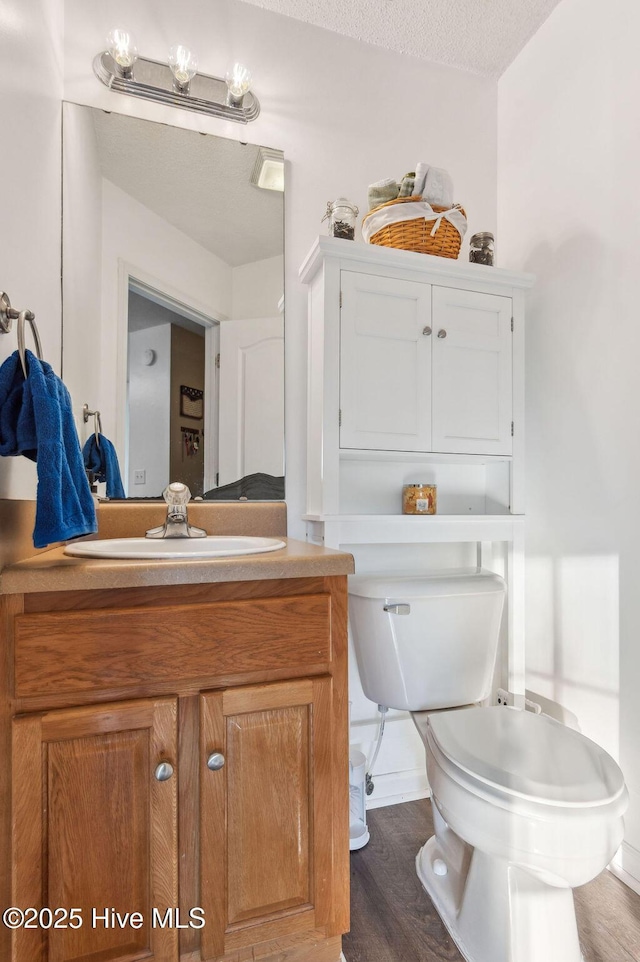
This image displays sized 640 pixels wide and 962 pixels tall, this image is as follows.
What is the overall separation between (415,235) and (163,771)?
5.04 ft

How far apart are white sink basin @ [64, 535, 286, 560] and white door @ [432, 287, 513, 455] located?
0.69 metres

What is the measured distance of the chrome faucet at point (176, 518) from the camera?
1.36 meters

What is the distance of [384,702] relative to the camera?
1.44 meters

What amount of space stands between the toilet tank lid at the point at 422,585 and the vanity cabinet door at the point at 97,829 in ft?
2.16

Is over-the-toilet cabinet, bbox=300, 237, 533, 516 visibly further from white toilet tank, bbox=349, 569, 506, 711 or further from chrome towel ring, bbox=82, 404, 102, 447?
chrome towel ring, bbox=82, 404, 102, 447

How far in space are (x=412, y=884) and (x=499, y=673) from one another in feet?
2.38

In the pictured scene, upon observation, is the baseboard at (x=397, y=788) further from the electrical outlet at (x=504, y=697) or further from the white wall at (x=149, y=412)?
the white wall at (x=149, y=412)

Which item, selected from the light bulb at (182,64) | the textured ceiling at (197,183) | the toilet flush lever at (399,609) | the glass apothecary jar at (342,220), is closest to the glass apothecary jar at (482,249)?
the glass apothecary jar at (342,220)

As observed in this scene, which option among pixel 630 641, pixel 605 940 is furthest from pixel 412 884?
pixel 630 641

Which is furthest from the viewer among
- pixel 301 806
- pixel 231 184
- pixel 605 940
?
pixel 231 184

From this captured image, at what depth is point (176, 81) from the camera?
60.2 inches

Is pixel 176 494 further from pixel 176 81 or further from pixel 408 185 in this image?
pixel 176 81

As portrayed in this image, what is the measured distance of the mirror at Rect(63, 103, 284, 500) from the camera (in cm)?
145

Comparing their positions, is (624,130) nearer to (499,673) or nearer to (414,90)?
(414,90)
